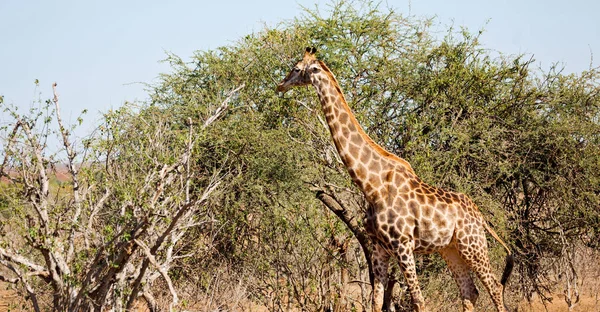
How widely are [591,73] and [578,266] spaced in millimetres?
3391

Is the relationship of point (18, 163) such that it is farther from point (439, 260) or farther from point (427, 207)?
point (439, 260)

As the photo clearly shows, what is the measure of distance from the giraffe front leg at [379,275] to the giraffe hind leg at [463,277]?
75cm

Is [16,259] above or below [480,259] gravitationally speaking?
below

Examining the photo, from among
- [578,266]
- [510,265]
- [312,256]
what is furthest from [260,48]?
[578,266]

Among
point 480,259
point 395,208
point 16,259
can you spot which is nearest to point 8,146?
point 16,259

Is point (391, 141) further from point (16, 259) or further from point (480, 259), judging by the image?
point (16, 259)

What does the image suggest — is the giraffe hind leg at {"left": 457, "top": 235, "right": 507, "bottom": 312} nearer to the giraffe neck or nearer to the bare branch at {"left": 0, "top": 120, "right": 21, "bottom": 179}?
the giraffe neck

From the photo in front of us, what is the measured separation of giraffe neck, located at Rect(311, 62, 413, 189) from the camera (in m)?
8.27

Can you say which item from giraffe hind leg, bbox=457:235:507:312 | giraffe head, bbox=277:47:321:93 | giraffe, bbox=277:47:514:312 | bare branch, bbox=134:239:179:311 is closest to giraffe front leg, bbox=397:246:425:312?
giraffe, bbox=277:47:514:312

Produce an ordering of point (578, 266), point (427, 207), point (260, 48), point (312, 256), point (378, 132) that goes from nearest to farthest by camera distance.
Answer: point (427, 207), point (312, 256), point (378, 132), point (260, 48), point (578, 266)

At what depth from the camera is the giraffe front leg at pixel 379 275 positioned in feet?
27.0

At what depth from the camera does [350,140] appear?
8352 mm

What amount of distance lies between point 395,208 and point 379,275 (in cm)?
70

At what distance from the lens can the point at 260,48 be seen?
12977 mm
